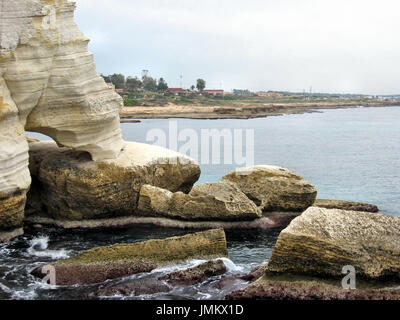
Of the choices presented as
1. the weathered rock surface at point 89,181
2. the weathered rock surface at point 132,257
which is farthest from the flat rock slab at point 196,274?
the weathered rock surface at point 89,181

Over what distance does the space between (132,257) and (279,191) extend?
8162 mm

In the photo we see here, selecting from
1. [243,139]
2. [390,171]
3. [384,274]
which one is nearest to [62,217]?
[384,274]

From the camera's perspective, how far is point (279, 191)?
2081 centimetres

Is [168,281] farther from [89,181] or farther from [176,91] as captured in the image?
[176,91]

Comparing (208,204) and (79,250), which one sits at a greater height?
(208,204)

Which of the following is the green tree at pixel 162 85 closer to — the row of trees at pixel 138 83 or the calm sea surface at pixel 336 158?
the row of trees at pixel 138 83

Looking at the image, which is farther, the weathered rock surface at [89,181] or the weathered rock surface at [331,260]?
the weathered rock surface at [89,181]

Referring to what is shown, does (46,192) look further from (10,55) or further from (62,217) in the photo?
(10,55)

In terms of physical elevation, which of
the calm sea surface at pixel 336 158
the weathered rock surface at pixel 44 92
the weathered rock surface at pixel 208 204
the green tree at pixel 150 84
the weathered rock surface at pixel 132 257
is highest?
the green tree at pixel 150 84

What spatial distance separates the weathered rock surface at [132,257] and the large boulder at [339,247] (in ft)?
10.6

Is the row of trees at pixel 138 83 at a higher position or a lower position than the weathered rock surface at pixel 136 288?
higher

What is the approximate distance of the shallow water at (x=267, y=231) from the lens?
13.5 m

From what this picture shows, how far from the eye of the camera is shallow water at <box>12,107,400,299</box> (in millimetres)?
13516

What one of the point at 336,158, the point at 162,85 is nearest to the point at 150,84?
the point at 162,85
